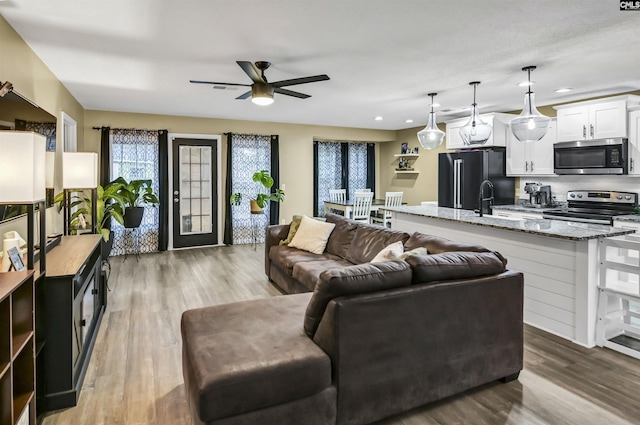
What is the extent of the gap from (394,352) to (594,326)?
204cm

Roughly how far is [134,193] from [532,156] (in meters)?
6.20

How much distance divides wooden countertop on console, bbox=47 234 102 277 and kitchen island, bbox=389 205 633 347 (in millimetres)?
3430

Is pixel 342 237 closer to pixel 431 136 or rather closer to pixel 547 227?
pixel 431 136

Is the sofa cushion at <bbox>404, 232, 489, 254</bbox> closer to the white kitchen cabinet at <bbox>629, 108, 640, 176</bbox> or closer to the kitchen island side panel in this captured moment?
the kitchen island side panel

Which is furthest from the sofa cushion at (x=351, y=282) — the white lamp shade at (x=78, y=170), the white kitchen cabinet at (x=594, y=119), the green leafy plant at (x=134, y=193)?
the green leafy plant at (x=134, y=193)

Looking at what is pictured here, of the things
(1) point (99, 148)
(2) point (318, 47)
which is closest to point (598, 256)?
(2) point (318, 47)

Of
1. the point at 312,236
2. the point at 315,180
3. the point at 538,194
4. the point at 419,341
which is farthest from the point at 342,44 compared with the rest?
the point at 315,180

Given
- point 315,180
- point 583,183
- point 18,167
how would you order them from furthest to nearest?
1. point 315,180
2. point 583,183
3. point 18,167

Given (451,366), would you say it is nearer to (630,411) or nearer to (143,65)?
(630,411)

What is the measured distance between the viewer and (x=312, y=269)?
3676 mm

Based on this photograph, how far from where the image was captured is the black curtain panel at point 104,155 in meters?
6.36

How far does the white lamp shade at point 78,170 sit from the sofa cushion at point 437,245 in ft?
10.6

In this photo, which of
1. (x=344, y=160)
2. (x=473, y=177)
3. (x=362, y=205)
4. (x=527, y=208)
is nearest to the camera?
(x=527, y=208)

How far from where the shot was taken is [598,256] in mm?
3084
